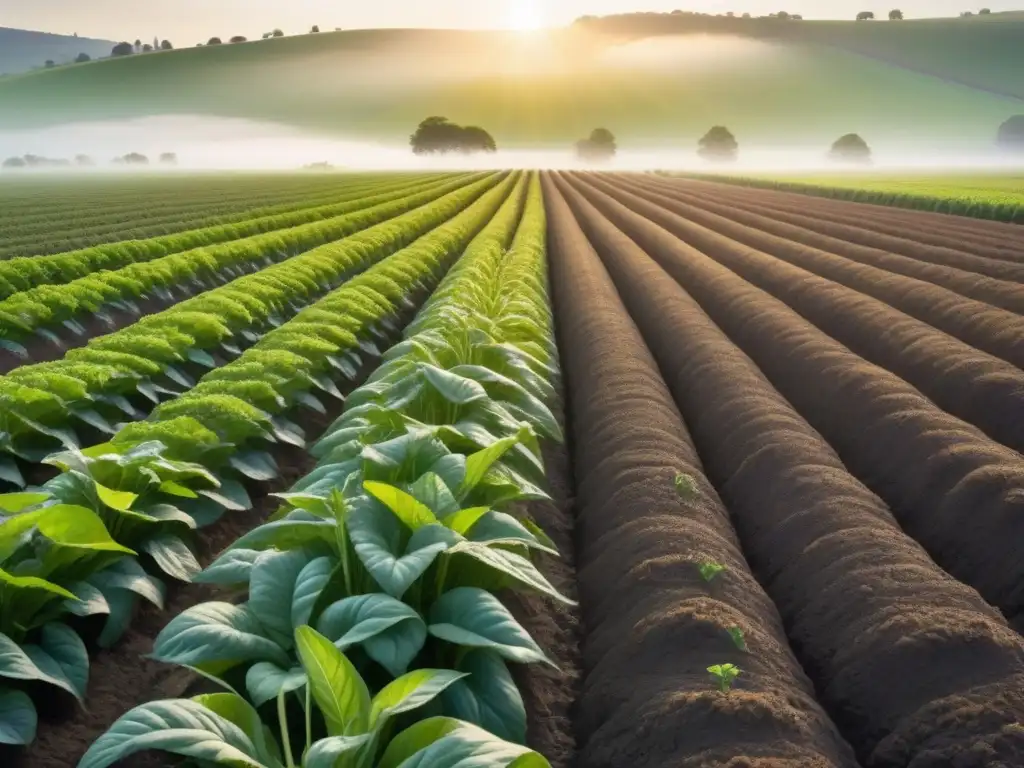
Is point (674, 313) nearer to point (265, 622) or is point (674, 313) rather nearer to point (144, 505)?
point (144, 505)

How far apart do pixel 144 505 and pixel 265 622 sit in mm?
1686

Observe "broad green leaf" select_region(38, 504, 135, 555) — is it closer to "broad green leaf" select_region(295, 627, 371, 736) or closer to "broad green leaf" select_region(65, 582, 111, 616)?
"broad green leaf" select_region(65, 582, 111, 616)

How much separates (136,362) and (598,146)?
127m

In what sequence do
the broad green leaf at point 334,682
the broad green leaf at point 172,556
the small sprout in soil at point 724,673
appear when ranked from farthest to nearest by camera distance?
the broad green leaf at point 172,556 < the small sprout in soil at point 724,673 < the broad green leaf at point 334,682

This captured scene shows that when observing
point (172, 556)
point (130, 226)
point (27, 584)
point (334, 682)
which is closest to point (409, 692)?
point (334, 682)

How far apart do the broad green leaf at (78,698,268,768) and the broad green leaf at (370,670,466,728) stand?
1.15 ft

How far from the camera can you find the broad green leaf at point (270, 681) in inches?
115

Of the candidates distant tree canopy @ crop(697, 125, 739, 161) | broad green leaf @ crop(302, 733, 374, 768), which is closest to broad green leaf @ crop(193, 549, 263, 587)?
broad green leaf @ crop(302, 733, 374, 768)

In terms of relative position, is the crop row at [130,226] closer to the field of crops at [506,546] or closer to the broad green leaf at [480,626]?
the field of crops at [506,546]

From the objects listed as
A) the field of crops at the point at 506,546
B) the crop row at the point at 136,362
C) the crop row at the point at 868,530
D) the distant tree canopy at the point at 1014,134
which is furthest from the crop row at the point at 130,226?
the distant tree canopy at the point at 1014,134

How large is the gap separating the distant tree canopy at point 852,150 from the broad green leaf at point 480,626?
12991 cm

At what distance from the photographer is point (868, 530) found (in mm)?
5102

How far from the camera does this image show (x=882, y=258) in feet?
54.3

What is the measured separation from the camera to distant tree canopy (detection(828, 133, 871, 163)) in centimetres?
12206
